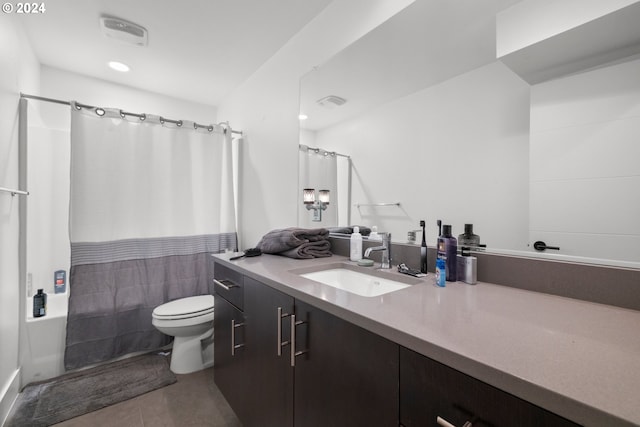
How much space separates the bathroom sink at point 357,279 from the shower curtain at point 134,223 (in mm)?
1500

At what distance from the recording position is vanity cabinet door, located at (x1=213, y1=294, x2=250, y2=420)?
1.31m

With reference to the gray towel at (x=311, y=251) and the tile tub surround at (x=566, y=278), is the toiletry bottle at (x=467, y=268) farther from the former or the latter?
the gray towel at (x=311, y=251)

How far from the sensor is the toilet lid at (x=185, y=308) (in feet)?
6.07

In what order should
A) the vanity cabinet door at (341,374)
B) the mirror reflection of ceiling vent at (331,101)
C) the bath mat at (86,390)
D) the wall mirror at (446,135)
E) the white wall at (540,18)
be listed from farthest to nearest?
1. the mirror reflection of ceiling vent at (331,101)
2. the bath mat at (86,390)
3. the wall mirror at (446,135)
4. the white wall at (540,18)
5. the vanity cabinet door at (341,374)

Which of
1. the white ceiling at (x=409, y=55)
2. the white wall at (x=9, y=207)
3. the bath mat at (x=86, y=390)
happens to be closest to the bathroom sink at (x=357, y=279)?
the white ceiling at (x=409, y=55)

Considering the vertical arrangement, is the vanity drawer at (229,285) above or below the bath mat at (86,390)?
above

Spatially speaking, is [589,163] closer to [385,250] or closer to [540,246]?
[540,246]

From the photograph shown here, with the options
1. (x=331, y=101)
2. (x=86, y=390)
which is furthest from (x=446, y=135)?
(x=86, y=390)

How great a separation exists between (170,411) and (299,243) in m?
1.22

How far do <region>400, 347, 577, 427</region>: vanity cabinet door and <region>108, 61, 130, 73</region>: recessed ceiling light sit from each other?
2883 millimetres

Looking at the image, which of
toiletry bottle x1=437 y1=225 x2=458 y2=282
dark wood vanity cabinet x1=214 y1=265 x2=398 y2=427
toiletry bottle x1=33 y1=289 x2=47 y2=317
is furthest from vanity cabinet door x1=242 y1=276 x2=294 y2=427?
toiletry bottle x1=33 y1=289 x2=47 y2=317

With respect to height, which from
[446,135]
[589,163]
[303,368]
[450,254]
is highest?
[446,135]

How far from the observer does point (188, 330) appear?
1.88 meters

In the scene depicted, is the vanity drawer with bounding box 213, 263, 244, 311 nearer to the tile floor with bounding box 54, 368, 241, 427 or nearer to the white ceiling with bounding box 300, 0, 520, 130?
the tile floor with bounding box 54, 368, 241, 427
